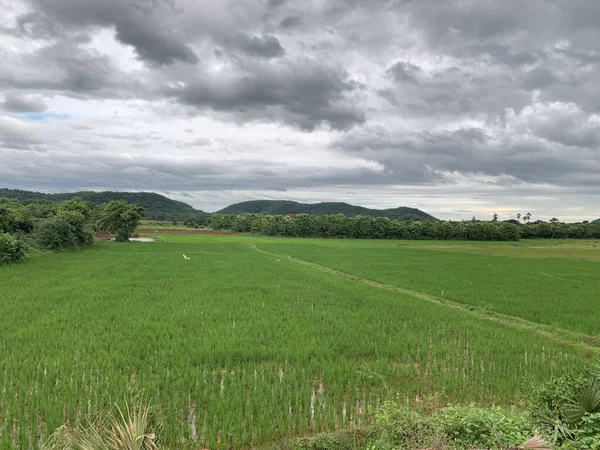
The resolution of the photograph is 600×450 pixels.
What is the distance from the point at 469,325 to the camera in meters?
10.8

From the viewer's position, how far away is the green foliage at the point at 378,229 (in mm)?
80625

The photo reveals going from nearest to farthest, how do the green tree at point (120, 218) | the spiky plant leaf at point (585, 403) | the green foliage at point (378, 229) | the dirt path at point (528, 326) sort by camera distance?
the spiky plant leaf at point (585, 403) < the dirt path at point (528, 326) < the green tree at point (120, 218) < the green foliage at point (378, 229)

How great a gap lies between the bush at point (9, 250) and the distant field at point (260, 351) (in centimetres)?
821

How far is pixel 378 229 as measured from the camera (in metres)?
83.7

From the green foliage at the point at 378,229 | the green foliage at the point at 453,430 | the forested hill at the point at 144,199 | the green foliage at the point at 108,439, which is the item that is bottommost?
the green foliage at the point at 108,439

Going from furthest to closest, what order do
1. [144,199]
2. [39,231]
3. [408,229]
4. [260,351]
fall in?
[144,199] → [408,229] → [39,231] → [260,351]

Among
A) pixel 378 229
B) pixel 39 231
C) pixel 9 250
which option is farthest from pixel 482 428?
pixel 378 229

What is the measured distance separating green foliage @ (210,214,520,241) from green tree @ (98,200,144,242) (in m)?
36.4

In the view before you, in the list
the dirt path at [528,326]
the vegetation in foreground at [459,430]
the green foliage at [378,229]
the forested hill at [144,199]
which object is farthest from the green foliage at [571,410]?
the forested hill at [144,199]

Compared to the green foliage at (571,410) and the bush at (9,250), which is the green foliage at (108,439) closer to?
the green foliage at (571,410)

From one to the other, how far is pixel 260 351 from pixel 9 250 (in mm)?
23397

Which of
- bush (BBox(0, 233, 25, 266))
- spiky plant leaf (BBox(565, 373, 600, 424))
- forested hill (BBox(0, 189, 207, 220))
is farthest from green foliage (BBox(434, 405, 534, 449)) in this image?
forested hill (BBox(0, 189, 207, 220))

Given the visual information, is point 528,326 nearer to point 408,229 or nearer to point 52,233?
point 52,233

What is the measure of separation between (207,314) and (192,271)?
1073 cm
